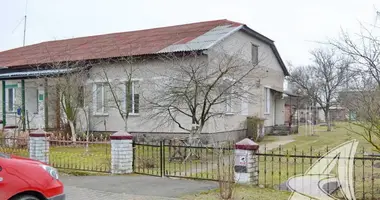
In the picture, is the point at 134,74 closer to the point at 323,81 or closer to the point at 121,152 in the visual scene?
the point at 121,152

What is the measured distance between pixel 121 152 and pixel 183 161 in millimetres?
2433

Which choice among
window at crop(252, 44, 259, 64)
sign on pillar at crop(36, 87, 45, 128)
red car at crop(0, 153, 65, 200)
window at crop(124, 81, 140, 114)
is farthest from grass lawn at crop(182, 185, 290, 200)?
sign on pillar at crop(36, 87, 45, 128)

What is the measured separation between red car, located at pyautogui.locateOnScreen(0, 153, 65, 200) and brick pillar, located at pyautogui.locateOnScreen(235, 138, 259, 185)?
394cm

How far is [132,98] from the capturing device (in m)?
18.5

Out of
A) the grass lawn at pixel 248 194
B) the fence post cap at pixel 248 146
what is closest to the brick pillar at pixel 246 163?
the fence post cap at pixel 248 146

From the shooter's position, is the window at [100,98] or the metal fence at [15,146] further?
the window at [100,98]

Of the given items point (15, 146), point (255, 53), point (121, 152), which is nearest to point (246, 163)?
point (121, 152)

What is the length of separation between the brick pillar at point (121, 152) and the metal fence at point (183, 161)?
1.13 ft

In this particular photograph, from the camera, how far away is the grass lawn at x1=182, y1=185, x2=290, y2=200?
24.6 ft

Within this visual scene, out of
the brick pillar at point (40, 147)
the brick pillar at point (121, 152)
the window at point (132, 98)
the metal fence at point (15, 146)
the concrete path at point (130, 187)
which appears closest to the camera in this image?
the concrete path at point (130, 187)

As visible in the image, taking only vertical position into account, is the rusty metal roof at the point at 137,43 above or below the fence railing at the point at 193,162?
above

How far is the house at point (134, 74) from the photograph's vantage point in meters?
17.8

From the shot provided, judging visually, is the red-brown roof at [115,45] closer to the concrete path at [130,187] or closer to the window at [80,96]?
the window at [80,96]

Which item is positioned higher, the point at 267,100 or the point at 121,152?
the point at 267,100
